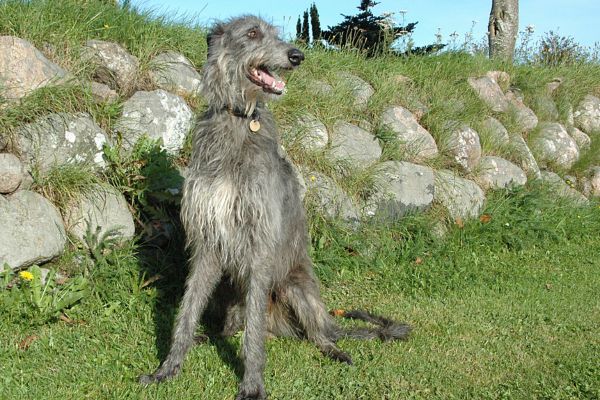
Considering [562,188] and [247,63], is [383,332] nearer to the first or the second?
[247,63]

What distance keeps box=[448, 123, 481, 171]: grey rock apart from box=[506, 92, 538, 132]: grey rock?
1.43 meters

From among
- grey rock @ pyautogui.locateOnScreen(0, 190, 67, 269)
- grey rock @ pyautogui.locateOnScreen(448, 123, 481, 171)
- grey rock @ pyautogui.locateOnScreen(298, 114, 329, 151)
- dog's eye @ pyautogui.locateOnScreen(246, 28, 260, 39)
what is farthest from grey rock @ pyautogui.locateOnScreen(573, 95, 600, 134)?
grey rock @ pyautogui.locateOnScreen(0, 190, 67, 269)

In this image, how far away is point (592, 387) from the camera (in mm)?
4379

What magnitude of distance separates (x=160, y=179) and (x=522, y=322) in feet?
11.5

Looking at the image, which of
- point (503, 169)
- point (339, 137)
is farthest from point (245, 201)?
point (503, 169)

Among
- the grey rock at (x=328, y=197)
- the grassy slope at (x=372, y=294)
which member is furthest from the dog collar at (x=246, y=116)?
the grey rock at (x=328, y=197)

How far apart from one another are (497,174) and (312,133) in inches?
118

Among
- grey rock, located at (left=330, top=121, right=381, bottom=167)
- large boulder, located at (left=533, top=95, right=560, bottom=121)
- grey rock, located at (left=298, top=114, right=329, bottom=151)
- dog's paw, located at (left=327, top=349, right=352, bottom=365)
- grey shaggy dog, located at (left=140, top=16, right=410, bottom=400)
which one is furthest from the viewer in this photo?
large boulder, located at (left=533, top=95, right=560, bottom=121)

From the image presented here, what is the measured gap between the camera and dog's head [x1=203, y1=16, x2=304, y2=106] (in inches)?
175

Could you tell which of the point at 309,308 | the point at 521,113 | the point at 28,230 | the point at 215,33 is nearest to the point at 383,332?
the point at 309,308

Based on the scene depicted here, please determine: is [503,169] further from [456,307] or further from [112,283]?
[112,283]

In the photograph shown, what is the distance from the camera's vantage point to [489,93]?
33.3ft

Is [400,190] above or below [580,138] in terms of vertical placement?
below

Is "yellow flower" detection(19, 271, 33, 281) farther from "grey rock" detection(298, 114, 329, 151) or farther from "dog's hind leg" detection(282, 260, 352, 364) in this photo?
"grey rock" detection(298, 114, 329, 151)
